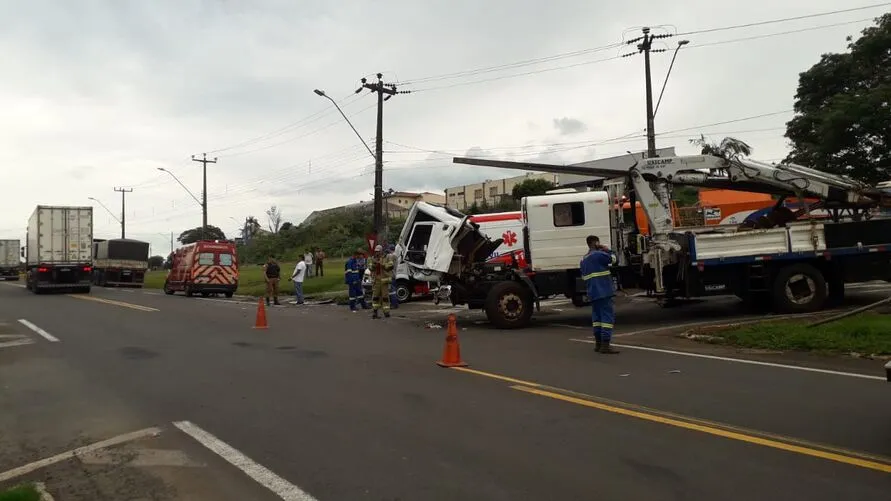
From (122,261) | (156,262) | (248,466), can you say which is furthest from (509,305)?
(156,262)

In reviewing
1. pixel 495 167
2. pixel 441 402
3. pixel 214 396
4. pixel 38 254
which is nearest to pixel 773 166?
pixel 495 167

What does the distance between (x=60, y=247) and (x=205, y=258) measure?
6514mm

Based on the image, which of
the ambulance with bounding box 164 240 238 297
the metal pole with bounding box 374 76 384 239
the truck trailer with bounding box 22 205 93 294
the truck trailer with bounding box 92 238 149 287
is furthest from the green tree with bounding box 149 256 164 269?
the metal pole with bounding box 374 76 384 239

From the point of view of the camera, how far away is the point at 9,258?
57406mm

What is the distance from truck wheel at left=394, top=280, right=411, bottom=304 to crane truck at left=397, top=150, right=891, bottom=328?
6807mm

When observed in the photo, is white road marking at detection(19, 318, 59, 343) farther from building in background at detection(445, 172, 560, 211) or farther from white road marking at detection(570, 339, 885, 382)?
building in background at detection(445, 172, 560, 211)

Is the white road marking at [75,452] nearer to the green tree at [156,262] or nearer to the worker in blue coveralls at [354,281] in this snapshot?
the worker in blue coveralls at [354,281]

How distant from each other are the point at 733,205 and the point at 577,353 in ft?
55.9

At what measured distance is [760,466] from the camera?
462cm

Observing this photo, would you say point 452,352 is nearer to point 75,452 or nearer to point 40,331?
point 75,452

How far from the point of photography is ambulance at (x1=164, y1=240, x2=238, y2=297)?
28328 mm

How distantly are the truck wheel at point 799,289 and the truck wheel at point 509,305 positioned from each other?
4.85m

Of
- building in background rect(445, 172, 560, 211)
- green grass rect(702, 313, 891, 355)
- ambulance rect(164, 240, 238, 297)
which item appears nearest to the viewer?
green grass rect(702, 313, 891, 355)

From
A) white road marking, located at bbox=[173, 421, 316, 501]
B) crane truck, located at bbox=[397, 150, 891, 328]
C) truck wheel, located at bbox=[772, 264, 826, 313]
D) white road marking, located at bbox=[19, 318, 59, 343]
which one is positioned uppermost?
crane truck, located at bbox=[397, 150, 891, 328]
